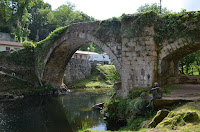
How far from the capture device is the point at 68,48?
17734 mm

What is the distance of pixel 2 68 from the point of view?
61.5 feet

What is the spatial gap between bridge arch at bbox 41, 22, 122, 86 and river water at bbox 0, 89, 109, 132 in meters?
3.33

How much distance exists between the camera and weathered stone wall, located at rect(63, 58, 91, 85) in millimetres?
24566

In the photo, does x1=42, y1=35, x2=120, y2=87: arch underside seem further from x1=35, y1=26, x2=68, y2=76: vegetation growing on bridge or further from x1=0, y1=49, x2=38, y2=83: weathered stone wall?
x1=0, y1=49, x2=38, y2=83: weathered stone wall

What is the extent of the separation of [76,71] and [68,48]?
868 centimetres

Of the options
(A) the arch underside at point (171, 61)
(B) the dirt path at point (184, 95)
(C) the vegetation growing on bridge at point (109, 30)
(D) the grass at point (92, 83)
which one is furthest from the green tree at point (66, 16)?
(B) the dirt path at point (184, 95)

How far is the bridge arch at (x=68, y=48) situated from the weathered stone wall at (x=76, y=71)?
3.53 meters

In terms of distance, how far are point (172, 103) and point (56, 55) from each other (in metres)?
13.4

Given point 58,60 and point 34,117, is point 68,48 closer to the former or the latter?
point 58,60

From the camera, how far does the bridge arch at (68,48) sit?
11.4m

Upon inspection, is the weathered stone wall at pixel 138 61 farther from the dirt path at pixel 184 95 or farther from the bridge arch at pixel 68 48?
the dirt path at pixel 184 95

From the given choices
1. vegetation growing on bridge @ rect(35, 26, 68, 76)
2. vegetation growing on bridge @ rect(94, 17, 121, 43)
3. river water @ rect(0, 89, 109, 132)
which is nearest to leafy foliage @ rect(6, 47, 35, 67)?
vegetation growing on bridge @ rect(35, 26, 68, 76)

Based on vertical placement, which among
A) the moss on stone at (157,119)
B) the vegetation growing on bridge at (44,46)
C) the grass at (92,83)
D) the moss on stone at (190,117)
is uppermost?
the vegetation growing on bridge at (44,46)

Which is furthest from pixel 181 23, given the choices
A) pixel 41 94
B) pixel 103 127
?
pixel 41 94
